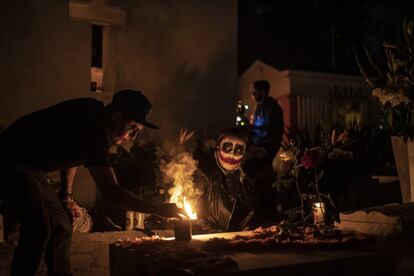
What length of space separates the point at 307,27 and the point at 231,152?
20.3m

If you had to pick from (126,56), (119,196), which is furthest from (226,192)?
(119,196)

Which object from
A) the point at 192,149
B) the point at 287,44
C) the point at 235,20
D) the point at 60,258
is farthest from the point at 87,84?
the point at 287,44

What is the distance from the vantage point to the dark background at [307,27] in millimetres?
25141

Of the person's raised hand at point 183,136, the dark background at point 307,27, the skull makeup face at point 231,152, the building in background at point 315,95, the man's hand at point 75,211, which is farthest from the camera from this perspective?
the dark background at point 307,27

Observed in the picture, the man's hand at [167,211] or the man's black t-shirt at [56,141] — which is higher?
the man's black t-shirt at [56,141]

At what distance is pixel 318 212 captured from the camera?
5.48 meters

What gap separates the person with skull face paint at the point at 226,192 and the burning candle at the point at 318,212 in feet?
3.64

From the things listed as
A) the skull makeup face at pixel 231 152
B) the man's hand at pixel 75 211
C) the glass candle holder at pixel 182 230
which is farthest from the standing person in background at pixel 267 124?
the glass candle holder at pixel 182 230

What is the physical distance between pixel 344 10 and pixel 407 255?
23.7 meters

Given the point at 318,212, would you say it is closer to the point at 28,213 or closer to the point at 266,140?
the point at 28,213

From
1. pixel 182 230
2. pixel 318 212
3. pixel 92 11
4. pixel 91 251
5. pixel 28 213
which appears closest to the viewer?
pixel 28 213

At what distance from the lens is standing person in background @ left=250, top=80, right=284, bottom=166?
8.84 metres

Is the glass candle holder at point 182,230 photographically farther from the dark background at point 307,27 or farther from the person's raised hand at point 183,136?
the dark background at point 307,27

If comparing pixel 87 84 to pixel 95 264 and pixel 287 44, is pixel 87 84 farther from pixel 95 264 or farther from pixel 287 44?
pixel 287 44
